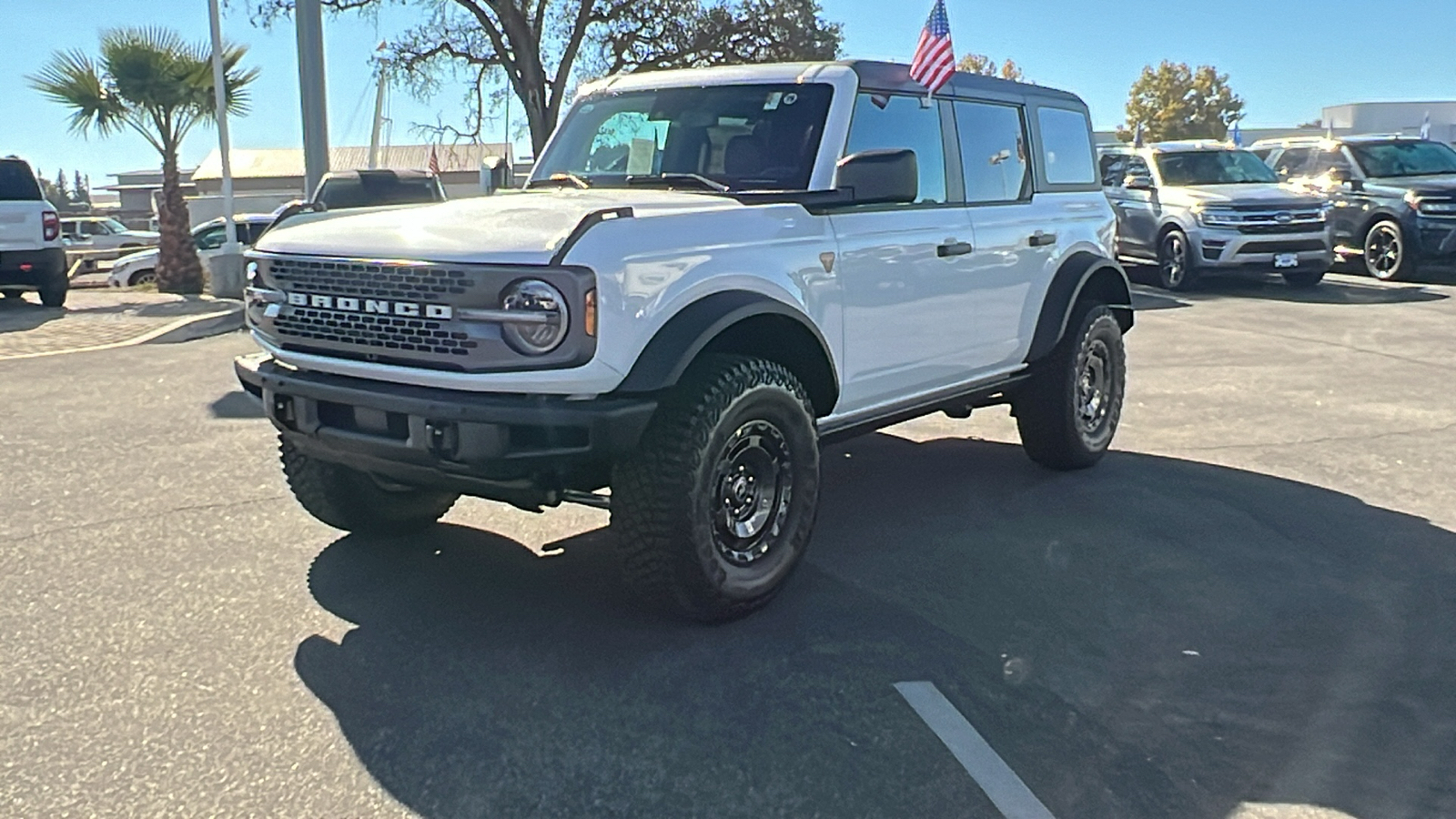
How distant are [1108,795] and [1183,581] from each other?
1.86 m

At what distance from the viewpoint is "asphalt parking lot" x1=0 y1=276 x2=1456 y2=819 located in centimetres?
322

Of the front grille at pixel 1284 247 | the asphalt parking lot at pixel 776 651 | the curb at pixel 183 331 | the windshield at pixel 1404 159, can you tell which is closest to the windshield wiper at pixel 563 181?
the asphalt parking lot at pixel 776 651

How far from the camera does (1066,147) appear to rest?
673 cm

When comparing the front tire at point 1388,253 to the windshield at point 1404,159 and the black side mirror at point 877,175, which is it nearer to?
the windshield at point 1404,159

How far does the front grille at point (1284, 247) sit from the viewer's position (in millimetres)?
15562

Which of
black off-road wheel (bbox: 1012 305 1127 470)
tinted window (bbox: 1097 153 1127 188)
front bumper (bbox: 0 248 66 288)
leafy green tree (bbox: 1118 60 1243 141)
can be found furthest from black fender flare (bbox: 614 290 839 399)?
leafy green tree (bbox: 1118 60 1243 141)

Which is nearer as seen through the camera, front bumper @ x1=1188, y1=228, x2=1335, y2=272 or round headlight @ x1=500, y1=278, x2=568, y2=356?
round headlight @ x1=500, y1=278, x2=568, y2=356

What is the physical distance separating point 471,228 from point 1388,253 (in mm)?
16131

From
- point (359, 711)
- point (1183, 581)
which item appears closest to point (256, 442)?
point (359, 711)

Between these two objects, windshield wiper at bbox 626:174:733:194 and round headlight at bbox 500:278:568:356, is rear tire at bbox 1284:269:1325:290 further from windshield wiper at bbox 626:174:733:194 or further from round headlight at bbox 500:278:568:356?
round headlight at bbox 500:278:568:356

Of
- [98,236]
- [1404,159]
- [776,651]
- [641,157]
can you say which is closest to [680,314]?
[776,651]

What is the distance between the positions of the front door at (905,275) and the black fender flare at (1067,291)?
635mm

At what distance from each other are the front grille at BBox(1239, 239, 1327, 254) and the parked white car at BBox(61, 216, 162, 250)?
2619 cm

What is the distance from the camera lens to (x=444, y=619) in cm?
434
